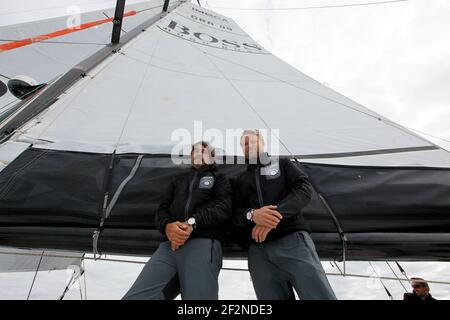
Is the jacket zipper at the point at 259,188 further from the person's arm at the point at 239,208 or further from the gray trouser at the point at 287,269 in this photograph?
the gray trouser at the point at 287,269

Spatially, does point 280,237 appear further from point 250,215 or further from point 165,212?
point 165,212

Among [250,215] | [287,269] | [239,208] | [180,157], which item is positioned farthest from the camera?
[180,157]

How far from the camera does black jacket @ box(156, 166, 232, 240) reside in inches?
58.2

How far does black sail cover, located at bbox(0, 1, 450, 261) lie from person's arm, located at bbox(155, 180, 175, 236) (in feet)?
0.25

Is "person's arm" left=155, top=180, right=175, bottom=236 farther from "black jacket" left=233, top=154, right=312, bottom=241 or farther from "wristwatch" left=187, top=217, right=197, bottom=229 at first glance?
"black jacket" left=233, top=154, right=312, bottom=241

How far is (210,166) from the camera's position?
176 centimetres

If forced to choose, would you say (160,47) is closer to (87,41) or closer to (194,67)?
(194,67)

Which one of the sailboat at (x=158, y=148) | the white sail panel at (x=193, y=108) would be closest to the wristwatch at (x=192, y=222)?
the sailboat at (x=158, y=148)

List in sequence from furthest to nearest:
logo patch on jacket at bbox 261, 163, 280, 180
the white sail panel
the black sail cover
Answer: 1. the white sail panel
2. logo patch on jacket at bbox 261, 163, 280, 180
3. the black sail cover

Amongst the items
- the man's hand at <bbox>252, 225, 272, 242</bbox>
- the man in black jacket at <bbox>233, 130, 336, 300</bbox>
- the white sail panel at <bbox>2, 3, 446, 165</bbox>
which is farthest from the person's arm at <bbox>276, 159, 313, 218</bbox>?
the white sail panel at <bbox>2, 3, 446, 165</bbox>

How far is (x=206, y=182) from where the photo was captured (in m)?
1.69

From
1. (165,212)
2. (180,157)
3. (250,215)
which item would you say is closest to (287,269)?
(250,215)

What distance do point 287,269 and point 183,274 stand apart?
44 centimetres
